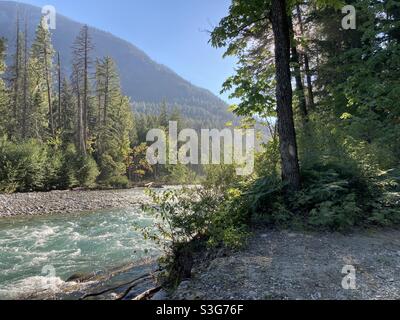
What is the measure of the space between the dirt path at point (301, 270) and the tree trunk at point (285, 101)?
1672mm

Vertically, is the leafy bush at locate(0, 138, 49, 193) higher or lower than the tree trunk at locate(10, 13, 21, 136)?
lower

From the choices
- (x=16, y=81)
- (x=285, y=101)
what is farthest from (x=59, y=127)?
(x=285, y=101)

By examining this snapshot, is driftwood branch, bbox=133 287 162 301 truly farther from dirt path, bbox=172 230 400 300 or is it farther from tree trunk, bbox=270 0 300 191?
tree trunk, bbox=270 0 300 191

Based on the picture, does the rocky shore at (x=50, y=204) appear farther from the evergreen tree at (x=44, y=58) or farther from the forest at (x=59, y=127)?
the evergreen tree at (x=44, y=58)

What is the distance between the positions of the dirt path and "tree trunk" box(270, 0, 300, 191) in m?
1.67

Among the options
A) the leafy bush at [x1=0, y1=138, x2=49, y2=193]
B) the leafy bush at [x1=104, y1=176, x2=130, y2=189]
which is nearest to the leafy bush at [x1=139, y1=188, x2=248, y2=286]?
the leafy bush at [x1=0, y1=138, x2=49, y2=193]

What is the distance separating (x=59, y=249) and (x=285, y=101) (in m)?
8.04

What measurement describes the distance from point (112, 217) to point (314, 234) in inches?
482

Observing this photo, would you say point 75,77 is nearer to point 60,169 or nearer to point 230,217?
point 60,169

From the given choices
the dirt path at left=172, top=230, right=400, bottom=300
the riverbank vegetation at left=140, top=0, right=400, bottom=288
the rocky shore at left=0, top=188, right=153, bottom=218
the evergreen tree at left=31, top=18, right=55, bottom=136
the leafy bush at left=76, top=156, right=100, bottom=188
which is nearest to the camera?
the dirt path at left=172, top=230, right=400, bottom=300

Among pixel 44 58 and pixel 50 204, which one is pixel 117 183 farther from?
pixel 50 204

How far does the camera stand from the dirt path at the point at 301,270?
4199 mm

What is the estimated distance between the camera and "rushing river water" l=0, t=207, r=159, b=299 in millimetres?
7585
